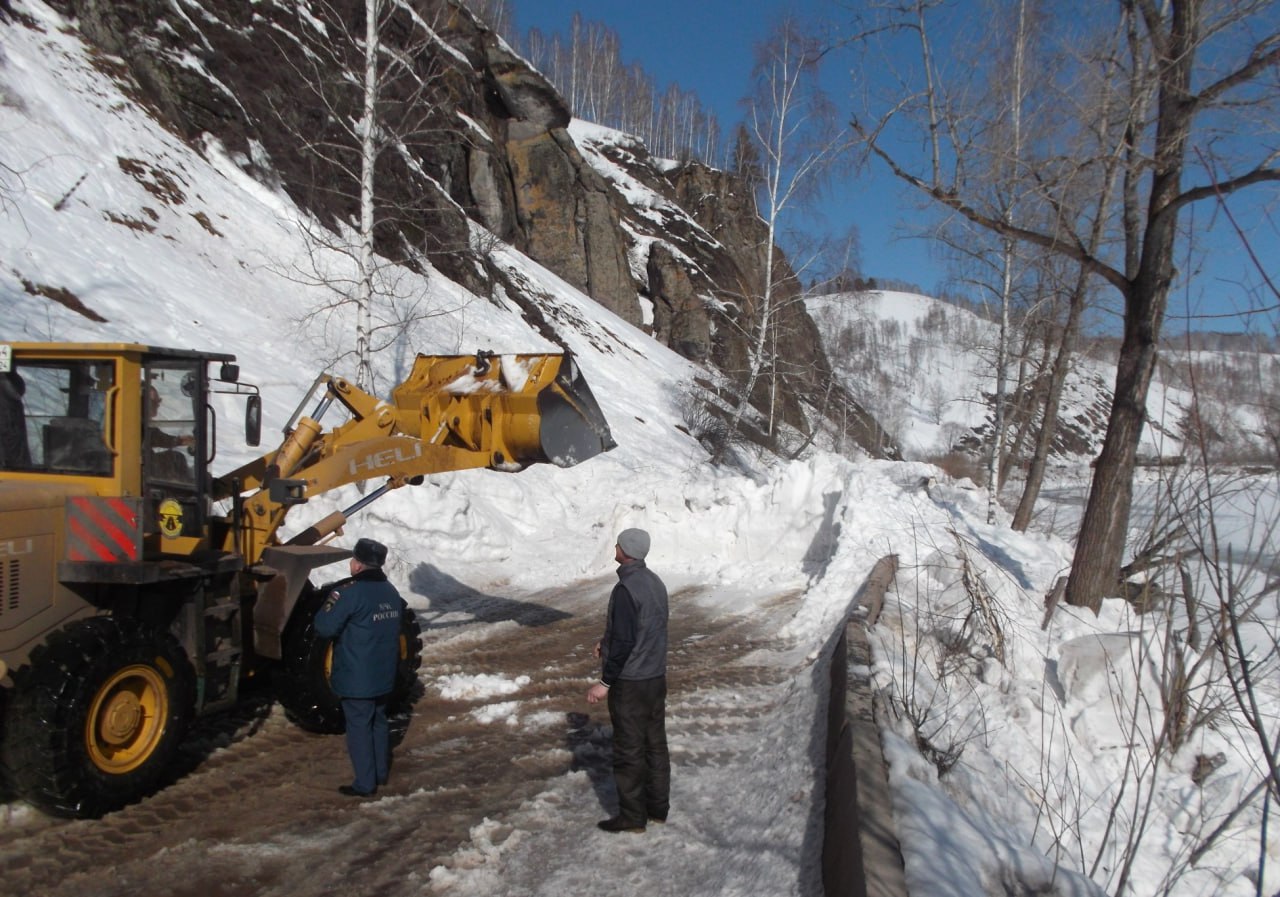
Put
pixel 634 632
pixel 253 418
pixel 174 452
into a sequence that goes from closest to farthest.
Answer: pixel 634 632 < pixel 174 452 < pixel 253 418

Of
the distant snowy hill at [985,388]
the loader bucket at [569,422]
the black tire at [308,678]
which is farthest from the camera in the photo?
the loader bucket at [569,422]

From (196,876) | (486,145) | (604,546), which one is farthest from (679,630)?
(486,145)

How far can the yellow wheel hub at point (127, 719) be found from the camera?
15.8 feet

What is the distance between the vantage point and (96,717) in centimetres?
481

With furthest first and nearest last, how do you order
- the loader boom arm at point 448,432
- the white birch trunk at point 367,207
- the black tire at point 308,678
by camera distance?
1. the white birch trunk at point 367,207
2. the loader boom arm at point 448,432
3. the black tire at point 308,678

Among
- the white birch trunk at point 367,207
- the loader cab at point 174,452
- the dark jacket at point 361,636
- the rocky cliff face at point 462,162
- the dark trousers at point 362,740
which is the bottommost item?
the dark trousers at point 362,740

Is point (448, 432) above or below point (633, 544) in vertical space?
above

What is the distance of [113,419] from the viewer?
5391 millimetres

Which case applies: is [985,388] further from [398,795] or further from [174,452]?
[174,452]

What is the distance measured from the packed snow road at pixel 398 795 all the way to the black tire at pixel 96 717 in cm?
25

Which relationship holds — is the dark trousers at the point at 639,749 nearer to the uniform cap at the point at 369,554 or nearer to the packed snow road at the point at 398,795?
the packed snow road at the point at 398,795

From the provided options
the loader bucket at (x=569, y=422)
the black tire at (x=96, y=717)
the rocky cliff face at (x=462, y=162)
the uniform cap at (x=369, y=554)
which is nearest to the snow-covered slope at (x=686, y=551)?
the black tire at (x=96, y=717)

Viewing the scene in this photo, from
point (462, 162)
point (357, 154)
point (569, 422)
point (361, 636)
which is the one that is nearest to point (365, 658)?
point (361, 636)

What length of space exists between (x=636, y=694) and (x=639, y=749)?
305 mm
